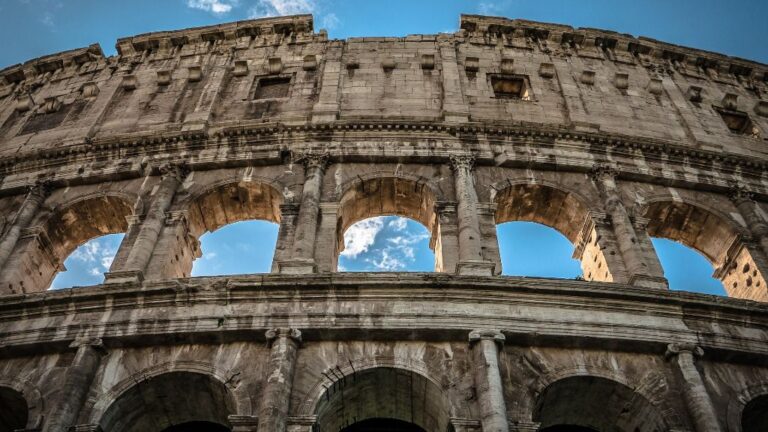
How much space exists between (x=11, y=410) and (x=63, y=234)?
4.46 metres

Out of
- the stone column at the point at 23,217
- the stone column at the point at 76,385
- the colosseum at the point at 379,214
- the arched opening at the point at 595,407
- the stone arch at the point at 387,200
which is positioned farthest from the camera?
the stone arch at the point at 387,200

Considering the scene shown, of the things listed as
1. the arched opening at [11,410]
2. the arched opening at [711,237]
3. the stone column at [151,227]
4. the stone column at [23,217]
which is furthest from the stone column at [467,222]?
the stone column at [23,217]

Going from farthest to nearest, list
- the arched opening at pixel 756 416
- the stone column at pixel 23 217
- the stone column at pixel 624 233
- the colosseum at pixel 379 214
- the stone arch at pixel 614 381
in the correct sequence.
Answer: the stone column at pixel 23 217 < the stone column at pixel 624 233 < the arched opening at pixel 756 416 < the colosseum at pixel 379 214 < the stone arch at pixel 614 381

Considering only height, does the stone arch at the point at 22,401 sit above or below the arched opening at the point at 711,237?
below

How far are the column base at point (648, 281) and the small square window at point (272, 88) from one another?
9259 mm

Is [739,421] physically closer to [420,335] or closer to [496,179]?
[420,335]

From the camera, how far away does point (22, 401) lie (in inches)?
372

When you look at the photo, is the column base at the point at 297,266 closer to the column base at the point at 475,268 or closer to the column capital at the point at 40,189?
the column base at the point at 475,268

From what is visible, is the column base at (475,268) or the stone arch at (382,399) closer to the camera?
the stone arch at (382,399)

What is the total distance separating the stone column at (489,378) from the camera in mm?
8109

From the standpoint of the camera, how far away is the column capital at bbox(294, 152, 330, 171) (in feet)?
42.1

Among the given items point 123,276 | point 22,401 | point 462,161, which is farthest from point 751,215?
point 22,401

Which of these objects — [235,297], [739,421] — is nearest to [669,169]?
[739,421]

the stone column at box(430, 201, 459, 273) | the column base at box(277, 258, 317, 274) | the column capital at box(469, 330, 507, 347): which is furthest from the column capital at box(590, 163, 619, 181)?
the column base at box(277, 258, 317, 274)
